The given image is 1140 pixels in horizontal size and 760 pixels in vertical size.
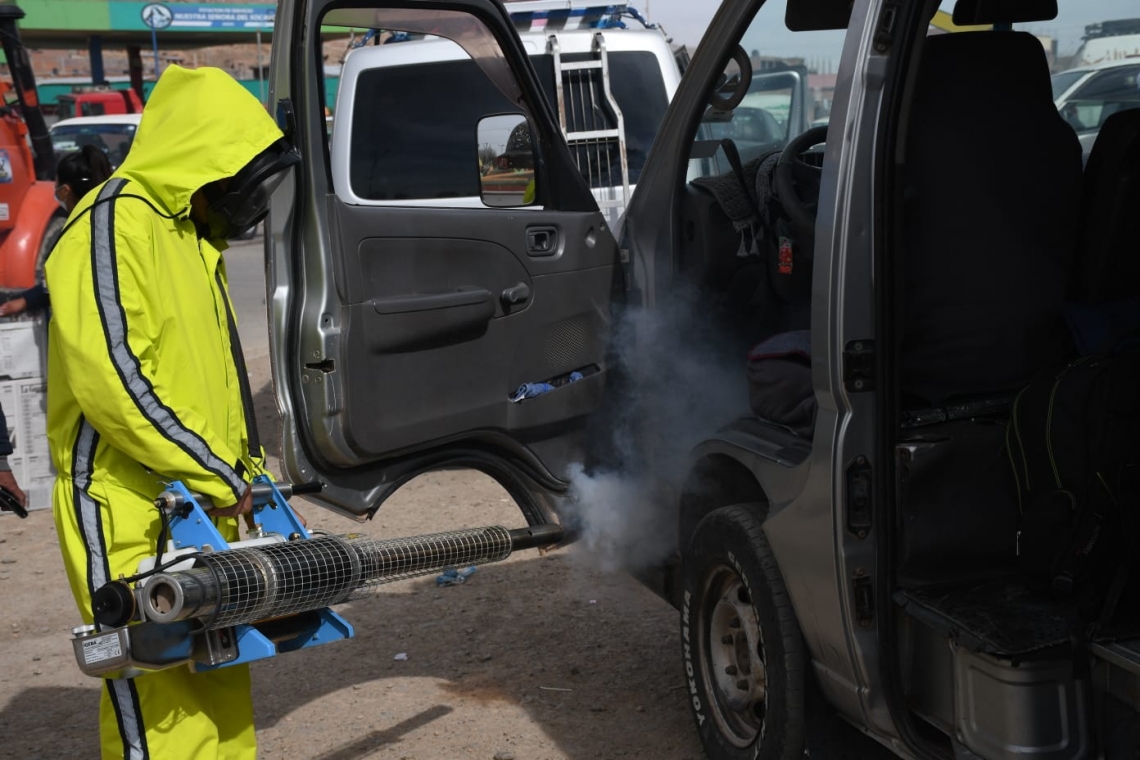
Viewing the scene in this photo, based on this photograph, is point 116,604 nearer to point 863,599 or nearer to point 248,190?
point 248,190

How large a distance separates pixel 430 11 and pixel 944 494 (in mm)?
2065

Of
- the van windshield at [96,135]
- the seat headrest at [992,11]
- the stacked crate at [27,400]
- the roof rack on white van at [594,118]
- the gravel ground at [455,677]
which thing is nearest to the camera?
the seat headrest at [992,11]

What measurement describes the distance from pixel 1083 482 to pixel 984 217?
26.6 inches

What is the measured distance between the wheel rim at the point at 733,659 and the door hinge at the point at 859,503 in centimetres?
56

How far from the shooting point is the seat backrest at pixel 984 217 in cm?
298

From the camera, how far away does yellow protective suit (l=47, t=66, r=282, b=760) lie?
2.86m

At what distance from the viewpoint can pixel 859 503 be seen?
113 inches

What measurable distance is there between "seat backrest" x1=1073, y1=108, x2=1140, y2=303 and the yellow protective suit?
2.01 metres

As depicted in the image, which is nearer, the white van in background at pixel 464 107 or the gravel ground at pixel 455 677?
the gravel ground at pixel 455 677

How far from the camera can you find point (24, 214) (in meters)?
9.76

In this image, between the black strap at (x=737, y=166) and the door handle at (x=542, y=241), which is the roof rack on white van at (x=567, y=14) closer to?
the black strap at (x=737, y=166)

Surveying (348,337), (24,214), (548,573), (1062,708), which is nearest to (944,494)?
(1062,708)

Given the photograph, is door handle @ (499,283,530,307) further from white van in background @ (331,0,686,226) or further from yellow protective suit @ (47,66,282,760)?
white van in background @ (331,0,686,226)

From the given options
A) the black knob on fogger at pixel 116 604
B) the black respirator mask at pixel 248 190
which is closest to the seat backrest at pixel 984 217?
the black respirator mask at pixel 248 190
